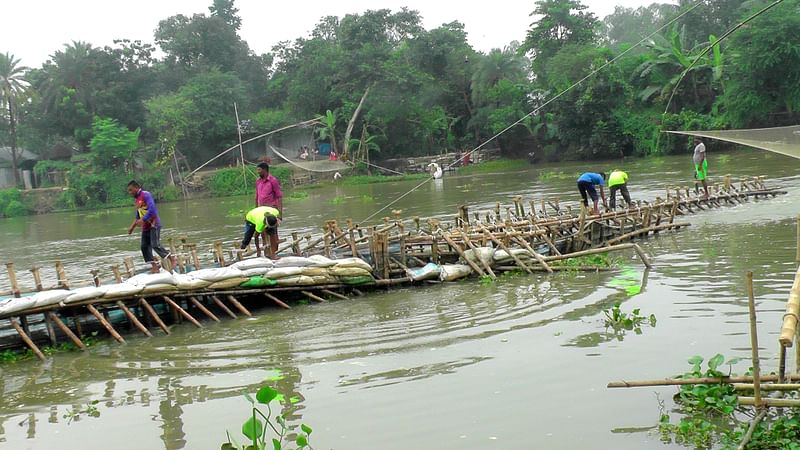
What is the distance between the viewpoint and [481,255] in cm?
997

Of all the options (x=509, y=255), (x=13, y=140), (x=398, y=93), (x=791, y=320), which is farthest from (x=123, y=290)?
(x=13, y=140)

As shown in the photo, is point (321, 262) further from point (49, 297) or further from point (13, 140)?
point (13, 140)

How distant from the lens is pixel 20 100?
40969 mm

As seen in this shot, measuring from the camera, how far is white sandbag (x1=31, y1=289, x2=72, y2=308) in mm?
7578

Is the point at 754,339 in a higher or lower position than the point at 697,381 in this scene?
higher

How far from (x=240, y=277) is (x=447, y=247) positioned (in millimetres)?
3148

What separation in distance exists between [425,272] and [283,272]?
6.55 ft

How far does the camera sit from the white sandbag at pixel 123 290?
793 centimetres

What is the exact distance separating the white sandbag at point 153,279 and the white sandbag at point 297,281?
4.30 feet

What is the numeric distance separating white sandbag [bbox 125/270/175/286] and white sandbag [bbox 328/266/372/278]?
199 centimetres

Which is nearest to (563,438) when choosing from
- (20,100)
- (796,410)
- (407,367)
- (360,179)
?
(796,410)

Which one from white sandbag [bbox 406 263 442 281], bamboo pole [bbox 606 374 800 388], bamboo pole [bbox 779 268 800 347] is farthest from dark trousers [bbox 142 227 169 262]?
bamboo pole [bbox 779 268 800 347]

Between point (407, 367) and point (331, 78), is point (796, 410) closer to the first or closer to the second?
point (407, 367)

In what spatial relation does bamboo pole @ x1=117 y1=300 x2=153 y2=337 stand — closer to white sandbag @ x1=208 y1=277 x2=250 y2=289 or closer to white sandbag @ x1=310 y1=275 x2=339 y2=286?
white sandbag @ x1=208 y1=277 x2=250 y2=289
